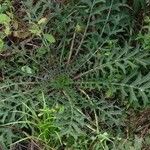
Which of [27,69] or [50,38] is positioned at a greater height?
[50,38]

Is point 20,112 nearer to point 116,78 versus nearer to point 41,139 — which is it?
point 41,139

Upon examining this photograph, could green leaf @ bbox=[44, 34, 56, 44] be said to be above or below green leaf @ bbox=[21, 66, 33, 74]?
above

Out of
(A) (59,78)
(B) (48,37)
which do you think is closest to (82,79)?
(A) (59,78)

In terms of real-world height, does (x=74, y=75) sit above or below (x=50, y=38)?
below

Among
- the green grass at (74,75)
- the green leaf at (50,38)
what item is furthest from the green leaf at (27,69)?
the green leaf at (50,38)

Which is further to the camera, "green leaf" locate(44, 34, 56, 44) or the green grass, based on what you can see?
"green leaf" locate(44, 34, 56, 44)

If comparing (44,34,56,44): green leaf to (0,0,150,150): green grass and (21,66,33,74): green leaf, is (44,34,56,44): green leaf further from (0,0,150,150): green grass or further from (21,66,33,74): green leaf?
(21,66,33,74): green leaf

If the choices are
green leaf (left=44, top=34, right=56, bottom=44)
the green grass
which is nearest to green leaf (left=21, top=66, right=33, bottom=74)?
the green grass

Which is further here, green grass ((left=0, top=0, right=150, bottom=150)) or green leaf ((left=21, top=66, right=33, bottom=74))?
green leaf ((left=21, top=66, right=33, bottom=74))
